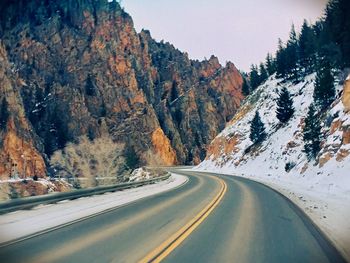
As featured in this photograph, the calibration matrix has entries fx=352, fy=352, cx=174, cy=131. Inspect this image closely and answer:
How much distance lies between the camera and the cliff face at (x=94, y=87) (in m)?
88.6

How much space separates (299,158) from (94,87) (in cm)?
7462

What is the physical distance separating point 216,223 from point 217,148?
68.2 m

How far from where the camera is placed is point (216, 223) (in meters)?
10.6

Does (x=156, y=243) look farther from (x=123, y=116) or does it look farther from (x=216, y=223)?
(x=123, y=116)

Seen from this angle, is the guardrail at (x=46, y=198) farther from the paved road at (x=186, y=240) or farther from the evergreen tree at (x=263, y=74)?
the evergreen tree at (x=263, y=74)

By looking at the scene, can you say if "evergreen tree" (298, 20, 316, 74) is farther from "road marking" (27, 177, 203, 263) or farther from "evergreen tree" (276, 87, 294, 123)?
"road marking" (27, 177, 203, 263)

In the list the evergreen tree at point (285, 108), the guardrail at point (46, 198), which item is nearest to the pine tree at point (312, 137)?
the guardrail at point (46, 198)

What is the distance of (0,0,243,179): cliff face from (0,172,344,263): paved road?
59.2 m

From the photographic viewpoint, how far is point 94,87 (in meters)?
100

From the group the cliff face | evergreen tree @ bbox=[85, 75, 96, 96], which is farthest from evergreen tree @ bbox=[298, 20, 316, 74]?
evergreen tree @ bbox=[85, 75, 96, 96]

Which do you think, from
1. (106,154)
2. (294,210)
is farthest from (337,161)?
(106,154)

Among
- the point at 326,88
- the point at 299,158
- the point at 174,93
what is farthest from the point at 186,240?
the point at 174,93

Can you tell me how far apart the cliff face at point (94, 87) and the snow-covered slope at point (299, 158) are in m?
24.9

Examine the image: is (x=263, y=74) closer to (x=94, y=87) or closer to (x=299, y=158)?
(x=94, y=87)
